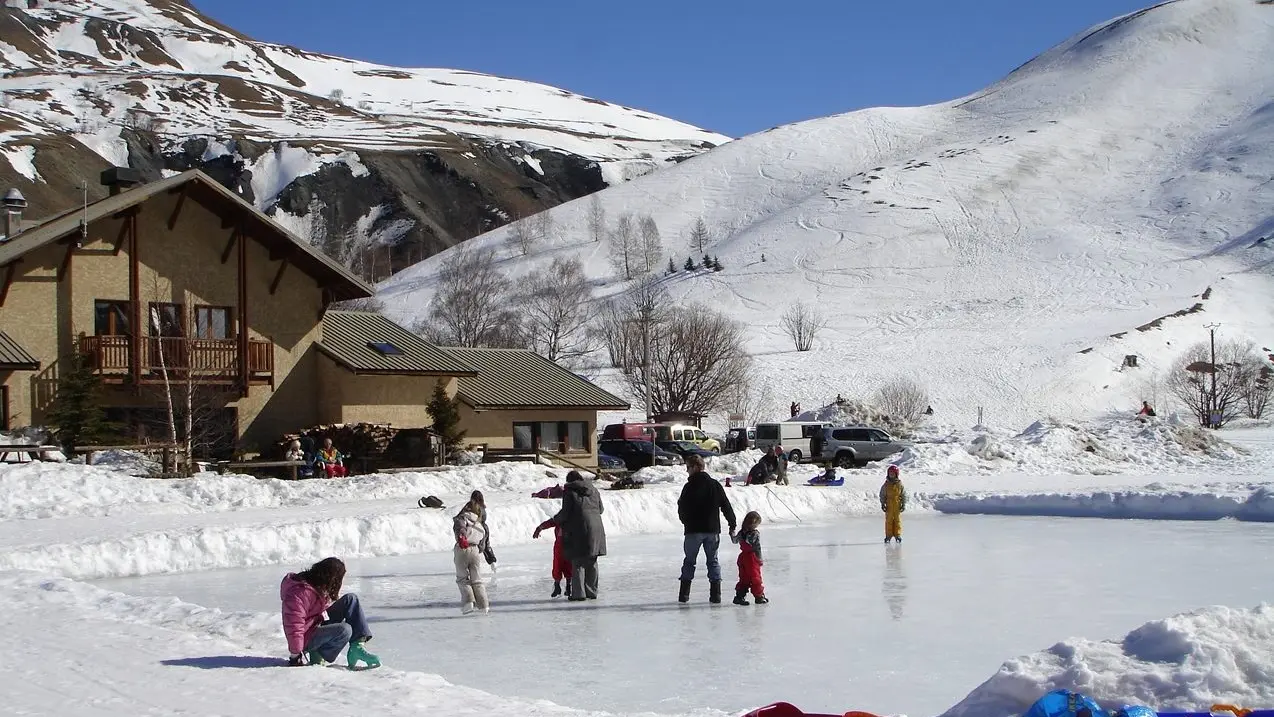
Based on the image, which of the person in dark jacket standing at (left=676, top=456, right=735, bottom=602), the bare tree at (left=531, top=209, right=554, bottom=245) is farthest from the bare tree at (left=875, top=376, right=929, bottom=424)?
the bare tree at (left=531, top=209, right=554, bottom=245)

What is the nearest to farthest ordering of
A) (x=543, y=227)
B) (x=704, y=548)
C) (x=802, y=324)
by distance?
(x=704, y=548) < (x=802, y=324) < (x=543, y=227)

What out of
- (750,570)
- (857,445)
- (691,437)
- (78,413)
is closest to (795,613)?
(750,570)

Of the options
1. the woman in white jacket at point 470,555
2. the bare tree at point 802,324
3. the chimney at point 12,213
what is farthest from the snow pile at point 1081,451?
the bare tree at point 802,324

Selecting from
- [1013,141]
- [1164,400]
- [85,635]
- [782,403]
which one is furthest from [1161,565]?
[1013,141]

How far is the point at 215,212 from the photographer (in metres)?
34.5

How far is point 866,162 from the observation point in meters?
158

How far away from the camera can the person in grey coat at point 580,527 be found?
14898 mm

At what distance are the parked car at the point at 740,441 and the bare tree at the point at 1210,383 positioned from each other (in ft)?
89.4

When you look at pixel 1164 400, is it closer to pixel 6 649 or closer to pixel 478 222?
pixel 6 649

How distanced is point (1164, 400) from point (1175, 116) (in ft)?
326

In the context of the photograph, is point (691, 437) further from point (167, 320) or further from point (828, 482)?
point (167, 320)

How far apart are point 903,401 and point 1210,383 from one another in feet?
63.4

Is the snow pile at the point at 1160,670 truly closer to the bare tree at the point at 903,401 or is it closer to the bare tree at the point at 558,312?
the bare tree at the point at 903,401

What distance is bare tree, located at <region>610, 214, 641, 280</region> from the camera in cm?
12458
